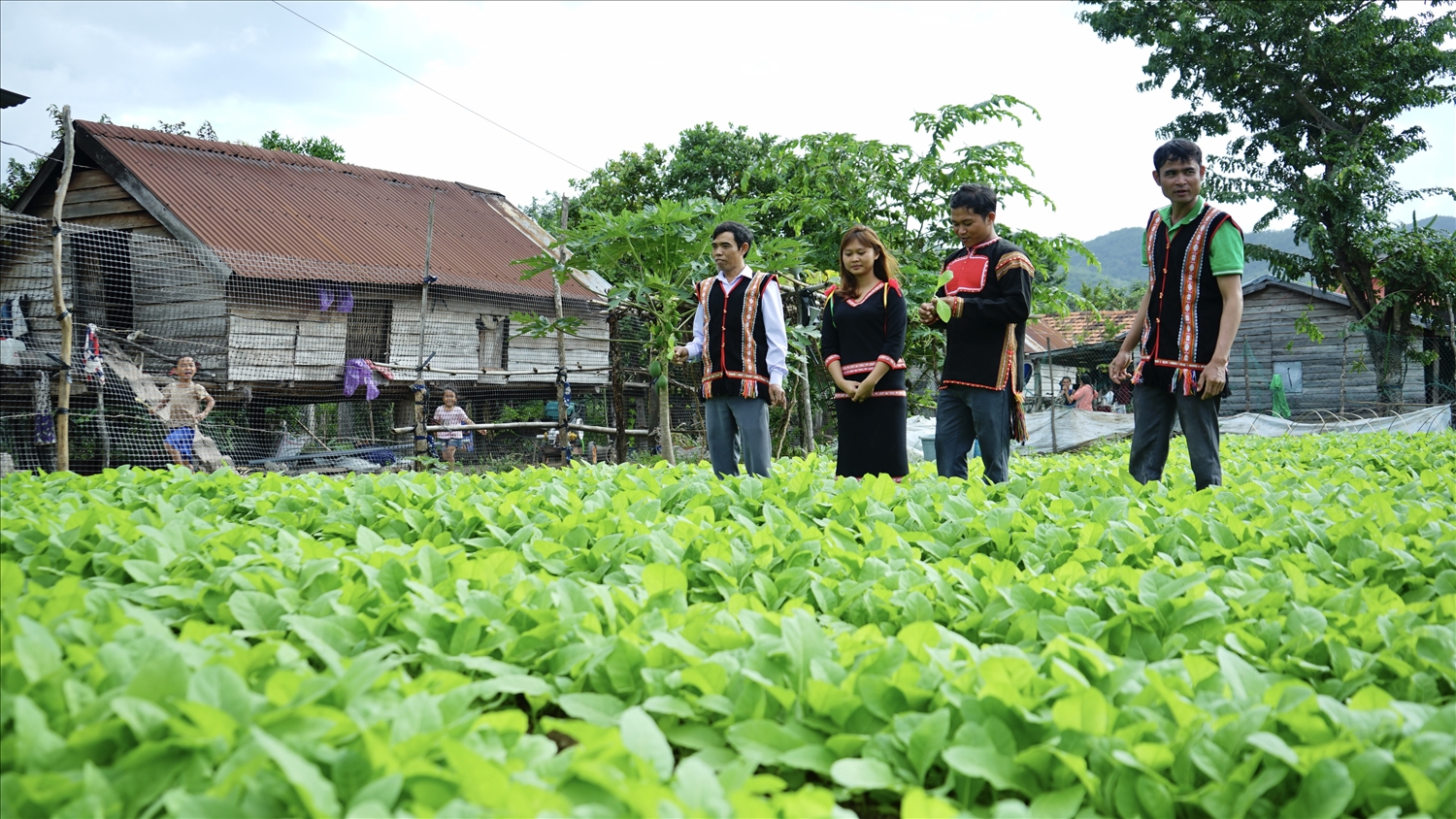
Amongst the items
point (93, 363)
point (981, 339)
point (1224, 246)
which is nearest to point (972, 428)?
point (981, 339)

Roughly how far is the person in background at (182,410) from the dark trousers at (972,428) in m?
8.56

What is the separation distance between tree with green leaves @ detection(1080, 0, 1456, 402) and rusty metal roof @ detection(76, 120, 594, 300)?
17882 mm

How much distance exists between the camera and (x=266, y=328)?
14828 millimetres

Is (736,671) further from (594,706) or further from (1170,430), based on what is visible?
(1170,430)

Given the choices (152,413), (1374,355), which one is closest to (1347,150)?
(1374,355)

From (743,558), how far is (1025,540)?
2.93 feet

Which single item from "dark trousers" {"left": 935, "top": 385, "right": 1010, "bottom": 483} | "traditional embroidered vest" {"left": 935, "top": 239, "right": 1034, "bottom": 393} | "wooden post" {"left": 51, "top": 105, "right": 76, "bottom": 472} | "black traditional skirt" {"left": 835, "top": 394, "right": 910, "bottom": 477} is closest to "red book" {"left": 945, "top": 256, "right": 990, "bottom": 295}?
"traditional embroidered vest" {"left": 935, "top": 239, "right": 1034, "bottom": 393}

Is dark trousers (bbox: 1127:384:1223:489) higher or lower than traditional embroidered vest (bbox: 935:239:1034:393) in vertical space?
lower

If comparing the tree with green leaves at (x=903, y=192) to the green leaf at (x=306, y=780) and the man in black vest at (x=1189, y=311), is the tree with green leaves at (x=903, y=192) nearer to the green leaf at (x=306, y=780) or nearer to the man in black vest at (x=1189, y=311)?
the man in black vest at (x=1189, y=311)

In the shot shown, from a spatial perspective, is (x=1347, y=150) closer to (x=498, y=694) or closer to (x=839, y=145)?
(x=839, y=145)

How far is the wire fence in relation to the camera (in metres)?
11.1

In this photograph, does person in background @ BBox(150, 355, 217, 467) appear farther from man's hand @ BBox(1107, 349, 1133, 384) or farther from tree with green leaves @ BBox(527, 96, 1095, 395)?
man's hand @ BBox(1107, 349, 1133, 384)

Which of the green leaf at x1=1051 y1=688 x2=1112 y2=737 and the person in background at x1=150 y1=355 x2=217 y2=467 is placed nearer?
the green leaf at x1=1051 y1=688 x2=1112 y2=737

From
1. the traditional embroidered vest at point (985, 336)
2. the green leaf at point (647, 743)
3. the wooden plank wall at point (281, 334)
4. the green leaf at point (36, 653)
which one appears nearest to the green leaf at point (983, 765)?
the green leaf at point (647, 743)
